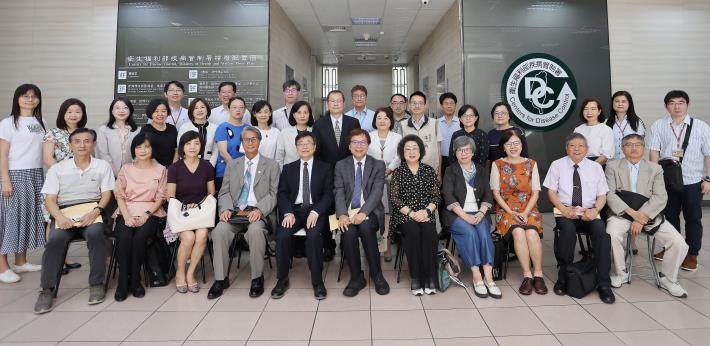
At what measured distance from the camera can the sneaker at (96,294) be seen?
285 centimetres

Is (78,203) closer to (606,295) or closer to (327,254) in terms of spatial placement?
(327,254)

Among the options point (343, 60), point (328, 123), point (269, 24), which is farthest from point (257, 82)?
point (343, 60)

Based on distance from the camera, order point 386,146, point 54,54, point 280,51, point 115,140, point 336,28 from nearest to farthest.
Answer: point 115,140 < point 386,146 < point 54,54 < point 280,51 < point 336,28

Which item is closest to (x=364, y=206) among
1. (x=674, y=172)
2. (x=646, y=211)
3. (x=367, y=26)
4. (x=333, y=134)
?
(x=333, y=134)

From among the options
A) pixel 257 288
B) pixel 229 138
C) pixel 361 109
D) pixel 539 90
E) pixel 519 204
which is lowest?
pixel 257 288

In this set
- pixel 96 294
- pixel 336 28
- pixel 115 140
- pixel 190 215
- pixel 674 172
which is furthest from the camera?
pixel 336 28

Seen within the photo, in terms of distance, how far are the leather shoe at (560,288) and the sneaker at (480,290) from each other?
1.83 feet

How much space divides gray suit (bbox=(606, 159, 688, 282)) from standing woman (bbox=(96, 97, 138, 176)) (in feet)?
13.8

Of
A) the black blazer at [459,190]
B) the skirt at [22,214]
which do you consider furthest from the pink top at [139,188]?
the black blazer at [459,190]

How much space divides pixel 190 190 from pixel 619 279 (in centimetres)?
354

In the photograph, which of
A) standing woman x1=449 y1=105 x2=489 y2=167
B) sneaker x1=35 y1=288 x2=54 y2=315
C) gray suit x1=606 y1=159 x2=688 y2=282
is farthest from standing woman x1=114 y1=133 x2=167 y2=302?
gray suit x1=606 y1=159 x2=688 y2=282

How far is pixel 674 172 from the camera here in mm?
3439

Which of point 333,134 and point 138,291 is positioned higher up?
point 333,134

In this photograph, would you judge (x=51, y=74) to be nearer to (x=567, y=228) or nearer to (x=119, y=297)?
(x=119, y=297)
